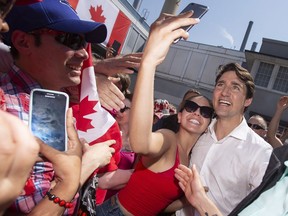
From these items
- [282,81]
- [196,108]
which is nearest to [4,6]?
[196,108]

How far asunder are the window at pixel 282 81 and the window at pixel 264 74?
510 mm

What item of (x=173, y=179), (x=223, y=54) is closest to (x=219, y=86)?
(x=173, y=179)

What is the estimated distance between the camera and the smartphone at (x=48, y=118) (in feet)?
3.89

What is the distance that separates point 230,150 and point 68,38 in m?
1.71

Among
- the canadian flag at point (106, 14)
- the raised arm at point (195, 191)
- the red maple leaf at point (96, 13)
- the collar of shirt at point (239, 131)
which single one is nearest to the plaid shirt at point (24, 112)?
the raised arm at point (195, 191)

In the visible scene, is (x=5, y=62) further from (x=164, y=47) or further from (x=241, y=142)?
(x=241, y=142)

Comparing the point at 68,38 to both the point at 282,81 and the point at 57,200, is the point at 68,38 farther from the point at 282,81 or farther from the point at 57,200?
the point at 282,81

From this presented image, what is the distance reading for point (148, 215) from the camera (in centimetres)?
226

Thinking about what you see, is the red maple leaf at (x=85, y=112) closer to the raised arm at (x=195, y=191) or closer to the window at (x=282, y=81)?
the raised arm at (x=195, y=191)

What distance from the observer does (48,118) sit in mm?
1229

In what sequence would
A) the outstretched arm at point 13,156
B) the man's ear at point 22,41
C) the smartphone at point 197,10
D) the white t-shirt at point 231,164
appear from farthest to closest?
1. the white t-shirt at point 231,164
2. the smartphone at point 197,10
3. the man's ear at point 22,41
4. the outstretched arm at point 13,156

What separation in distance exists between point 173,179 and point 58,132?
1242mm

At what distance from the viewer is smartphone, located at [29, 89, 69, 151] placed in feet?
3.89

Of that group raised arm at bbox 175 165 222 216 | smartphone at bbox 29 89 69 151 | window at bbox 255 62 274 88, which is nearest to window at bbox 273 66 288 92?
window at bbox 255 62 274 88
